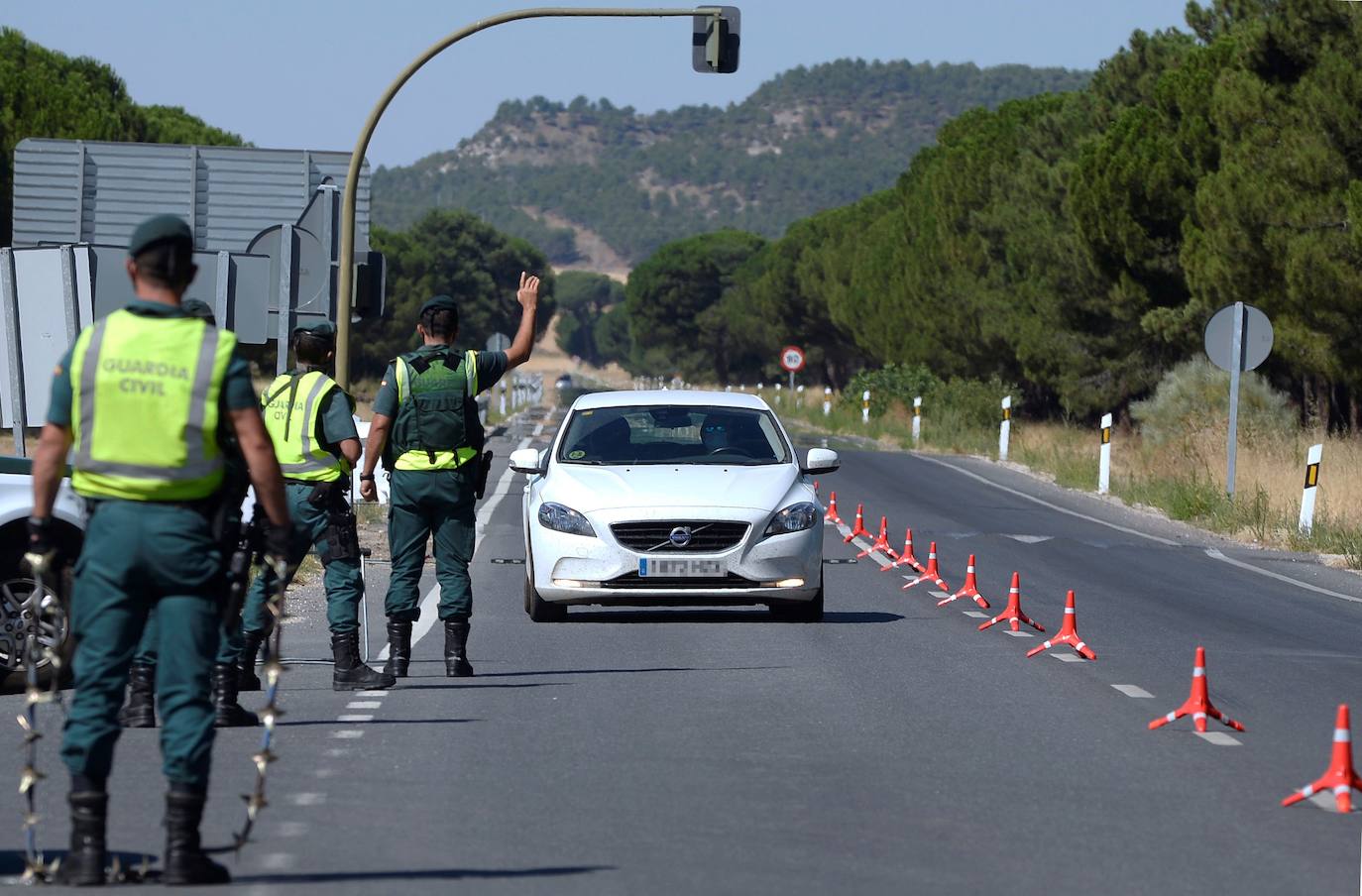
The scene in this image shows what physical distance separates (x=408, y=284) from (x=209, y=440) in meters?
88.2

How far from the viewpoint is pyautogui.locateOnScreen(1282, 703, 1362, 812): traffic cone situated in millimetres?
8211

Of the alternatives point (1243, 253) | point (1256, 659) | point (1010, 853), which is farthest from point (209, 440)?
point (1243, 253)

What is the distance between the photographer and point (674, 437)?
1573 cm

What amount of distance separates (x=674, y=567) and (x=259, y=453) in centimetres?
787

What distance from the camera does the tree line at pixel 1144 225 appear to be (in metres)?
32.1

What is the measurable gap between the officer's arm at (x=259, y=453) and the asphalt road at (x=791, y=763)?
3.79 ft

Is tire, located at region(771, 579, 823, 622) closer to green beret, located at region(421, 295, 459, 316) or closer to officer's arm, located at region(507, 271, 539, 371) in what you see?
officer's arm, located at region(507, 271, 539, 371)

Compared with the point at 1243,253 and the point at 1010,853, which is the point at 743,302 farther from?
the point at 1010,853

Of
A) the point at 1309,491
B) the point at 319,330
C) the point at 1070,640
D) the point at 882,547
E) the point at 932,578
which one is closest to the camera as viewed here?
the point at 319,330

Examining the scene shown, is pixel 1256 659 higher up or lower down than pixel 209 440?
lower down

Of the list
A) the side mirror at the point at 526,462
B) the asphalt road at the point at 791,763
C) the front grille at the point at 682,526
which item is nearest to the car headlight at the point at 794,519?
the front grille at the point at 682,526

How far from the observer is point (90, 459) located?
258 inches

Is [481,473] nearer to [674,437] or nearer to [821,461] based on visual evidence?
[821,461]

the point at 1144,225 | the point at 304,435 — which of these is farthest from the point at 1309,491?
the point at 1144,225
